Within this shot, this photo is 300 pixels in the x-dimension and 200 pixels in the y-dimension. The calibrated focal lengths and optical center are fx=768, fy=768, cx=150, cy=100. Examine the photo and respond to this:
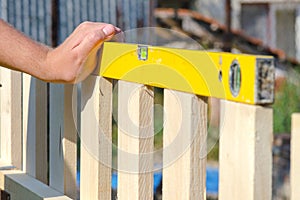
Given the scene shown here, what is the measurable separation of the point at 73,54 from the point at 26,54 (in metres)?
0.12

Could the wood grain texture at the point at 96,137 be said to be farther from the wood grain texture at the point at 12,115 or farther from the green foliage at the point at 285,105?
the green foliage at the point at 285,105

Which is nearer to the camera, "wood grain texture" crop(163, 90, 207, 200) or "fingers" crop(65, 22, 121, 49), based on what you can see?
"wood grain texture" crop(163, 90, 207, 200)

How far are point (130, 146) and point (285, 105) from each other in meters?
10.1

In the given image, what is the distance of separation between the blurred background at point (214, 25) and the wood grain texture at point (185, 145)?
0.38 feet

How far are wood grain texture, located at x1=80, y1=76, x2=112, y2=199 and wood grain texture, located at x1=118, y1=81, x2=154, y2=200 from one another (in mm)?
108

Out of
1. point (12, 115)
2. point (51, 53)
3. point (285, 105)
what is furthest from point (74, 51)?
point (285, 105)

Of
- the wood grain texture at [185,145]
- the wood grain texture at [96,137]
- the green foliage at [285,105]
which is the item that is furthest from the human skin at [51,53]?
the green foliage at [285,105]

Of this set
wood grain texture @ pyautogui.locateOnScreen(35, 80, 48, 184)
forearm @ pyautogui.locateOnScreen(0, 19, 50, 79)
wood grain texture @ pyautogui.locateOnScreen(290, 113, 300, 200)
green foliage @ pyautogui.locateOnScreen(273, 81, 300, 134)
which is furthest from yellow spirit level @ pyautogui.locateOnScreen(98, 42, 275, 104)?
green foliage @ pyautogui.locateOnScreen(273, 81, 300, 134)

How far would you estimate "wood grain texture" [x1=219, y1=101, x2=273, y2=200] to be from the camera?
1.44 metres

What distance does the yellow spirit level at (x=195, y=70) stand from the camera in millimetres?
1414

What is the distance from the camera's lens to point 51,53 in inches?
78.8

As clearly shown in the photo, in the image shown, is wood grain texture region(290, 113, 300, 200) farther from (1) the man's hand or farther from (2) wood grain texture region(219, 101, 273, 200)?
(1) the man's hand

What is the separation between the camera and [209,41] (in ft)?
47.2

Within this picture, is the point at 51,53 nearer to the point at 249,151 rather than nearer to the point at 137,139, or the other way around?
the point at 137,139
